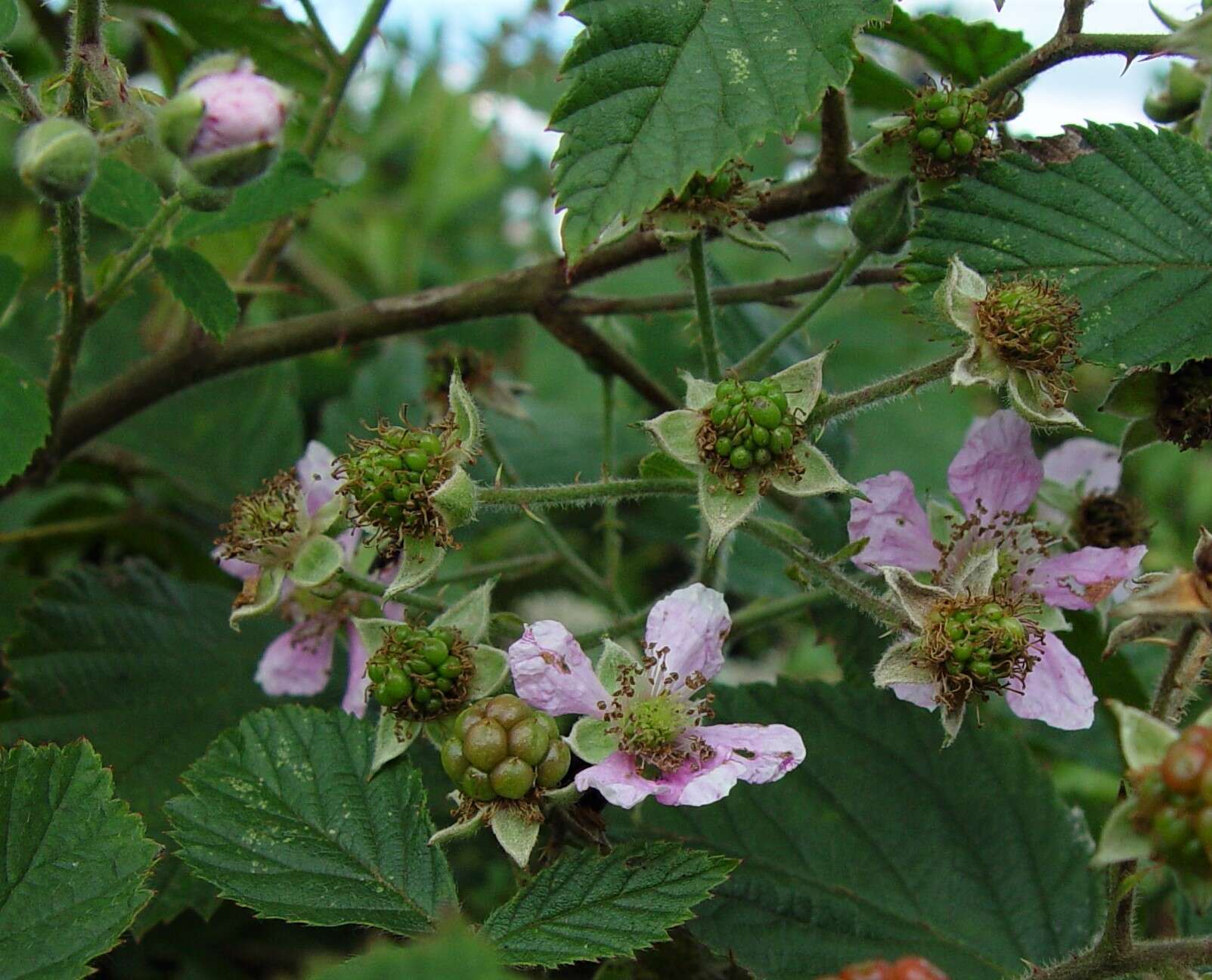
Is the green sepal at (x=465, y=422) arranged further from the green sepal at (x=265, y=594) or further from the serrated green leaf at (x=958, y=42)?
the serrated green leaf at (x=958, y=42)

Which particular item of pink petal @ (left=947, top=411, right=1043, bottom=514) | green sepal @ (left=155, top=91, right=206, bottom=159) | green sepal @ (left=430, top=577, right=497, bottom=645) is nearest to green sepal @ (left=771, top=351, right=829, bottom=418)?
pink petal @ (left=947, top=411, right=1043, bottom=514)

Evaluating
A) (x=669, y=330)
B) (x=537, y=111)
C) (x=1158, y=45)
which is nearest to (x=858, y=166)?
(x=1158, y=45)

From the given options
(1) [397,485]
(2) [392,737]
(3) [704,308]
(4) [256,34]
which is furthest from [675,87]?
(4) [256,34]

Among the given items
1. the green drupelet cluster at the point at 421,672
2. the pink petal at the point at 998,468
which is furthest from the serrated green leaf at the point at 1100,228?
the green drupelet cluster at the point at 421,672

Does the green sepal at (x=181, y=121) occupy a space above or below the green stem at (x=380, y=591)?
above

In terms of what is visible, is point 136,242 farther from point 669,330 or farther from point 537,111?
point 537,111

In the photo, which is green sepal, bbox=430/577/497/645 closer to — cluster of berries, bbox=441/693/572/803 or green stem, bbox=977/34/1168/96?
cluster of berries, bbox=441/693/572/803
